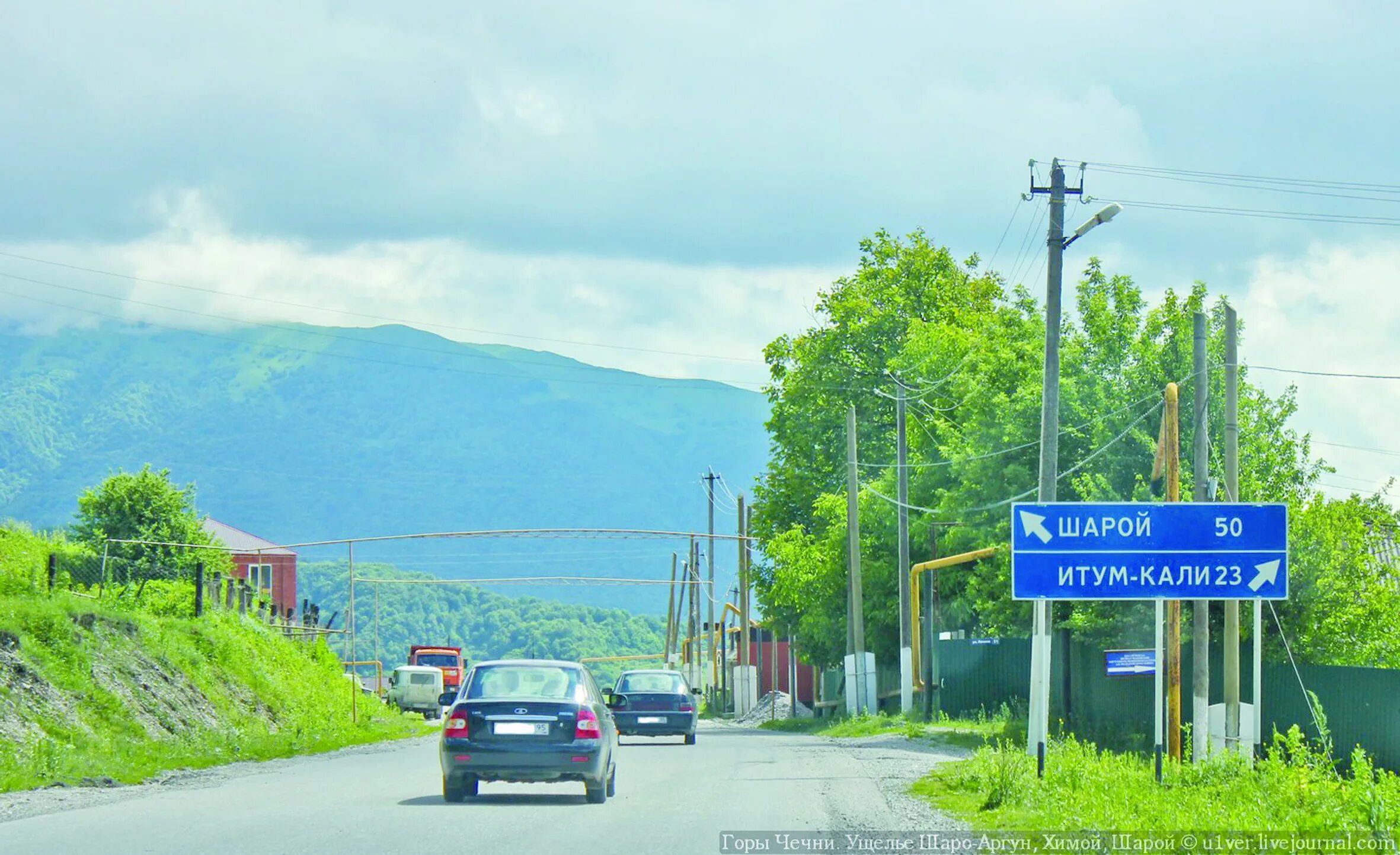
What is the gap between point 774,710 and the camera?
57.0m

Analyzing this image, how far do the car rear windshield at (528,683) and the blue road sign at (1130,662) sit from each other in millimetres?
11636

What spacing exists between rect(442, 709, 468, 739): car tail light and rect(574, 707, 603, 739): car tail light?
1099 millimetres

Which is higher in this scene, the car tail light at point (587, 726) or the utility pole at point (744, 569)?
the utility pole at point (744, 569)

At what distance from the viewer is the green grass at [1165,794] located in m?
12.0

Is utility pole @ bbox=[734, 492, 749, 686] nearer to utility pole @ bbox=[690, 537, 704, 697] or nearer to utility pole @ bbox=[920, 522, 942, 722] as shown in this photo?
utility pole @ bbox=[690, 537, 704, 697]

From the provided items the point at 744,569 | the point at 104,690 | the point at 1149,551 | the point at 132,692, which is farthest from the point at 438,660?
the point at 1149,551

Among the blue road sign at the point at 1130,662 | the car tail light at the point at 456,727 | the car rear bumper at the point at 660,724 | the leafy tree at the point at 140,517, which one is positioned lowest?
the car rear bumper at the point at 660,724

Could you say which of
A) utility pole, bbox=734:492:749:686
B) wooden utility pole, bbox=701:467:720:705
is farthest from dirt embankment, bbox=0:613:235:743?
wooden utility pole, bbox=701:467:720:705

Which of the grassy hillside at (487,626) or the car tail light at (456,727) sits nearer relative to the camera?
the car tail light at (456,727)

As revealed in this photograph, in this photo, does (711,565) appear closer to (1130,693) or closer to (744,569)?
(744,569)

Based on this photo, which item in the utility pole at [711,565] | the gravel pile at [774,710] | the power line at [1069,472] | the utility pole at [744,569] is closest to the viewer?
the power line at [1069,472]

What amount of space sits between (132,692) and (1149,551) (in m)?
17.7

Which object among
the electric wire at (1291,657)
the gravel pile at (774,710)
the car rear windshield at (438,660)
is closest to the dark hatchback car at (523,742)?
the electric wire at (1291,657)

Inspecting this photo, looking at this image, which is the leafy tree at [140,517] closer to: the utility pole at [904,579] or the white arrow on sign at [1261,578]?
the utility pole at [904,579]
